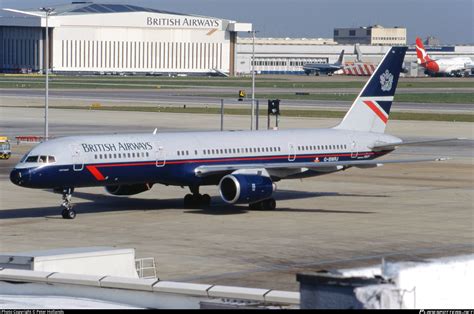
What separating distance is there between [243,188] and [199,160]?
318 cm

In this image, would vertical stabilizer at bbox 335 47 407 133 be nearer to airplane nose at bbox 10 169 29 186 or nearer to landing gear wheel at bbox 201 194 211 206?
landing gear wheel at bbox 201 194 211 206

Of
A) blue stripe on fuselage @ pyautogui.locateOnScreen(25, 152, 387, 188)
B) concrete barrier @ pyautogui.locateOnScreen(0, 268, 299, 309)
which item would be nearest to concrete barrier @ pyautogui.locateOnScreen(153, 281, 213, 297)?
concrete barrier @ pyautogui.locateOnScreen(0, 268, 299, 309)

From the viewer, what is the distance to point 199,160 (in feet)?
161

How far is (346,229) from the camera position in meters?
43.5

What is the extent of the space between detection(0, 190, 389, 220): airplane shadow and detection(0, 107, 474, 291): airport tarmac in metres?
0.05

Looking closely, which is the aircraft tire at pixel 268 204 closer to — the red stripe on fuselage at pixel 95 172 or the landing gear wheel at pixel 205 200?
the landing gear wheel at pixel 205 200

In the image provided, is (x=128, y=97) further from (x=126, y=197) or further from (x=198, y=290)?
(x=198, y=290)

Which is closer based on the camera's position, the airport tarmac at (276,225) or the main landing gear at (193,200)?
the airport tarmac at (276,225)

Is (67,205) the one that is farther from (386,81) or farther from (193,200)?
(386,81)

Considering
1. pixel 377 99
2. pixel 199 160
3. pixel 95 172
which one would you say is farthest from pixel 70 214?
pixel 377 99

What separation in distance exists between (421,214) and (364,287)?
33473 mm

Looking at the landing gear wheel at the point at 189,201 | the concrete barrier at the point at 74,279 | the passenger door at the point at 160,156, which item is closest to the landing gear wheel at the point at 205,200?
the landing gear wheel at the point at 189,201

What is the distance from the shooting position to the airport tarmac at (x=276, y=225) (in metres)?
36.4

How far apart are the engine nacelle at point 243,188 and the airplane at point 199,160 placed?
0.14 feet
